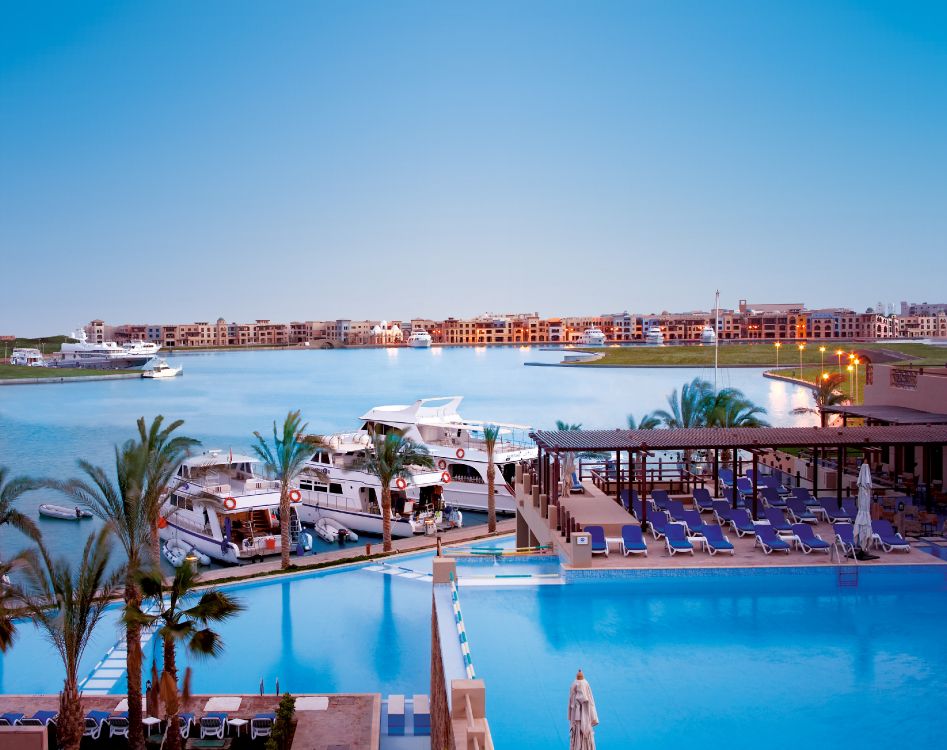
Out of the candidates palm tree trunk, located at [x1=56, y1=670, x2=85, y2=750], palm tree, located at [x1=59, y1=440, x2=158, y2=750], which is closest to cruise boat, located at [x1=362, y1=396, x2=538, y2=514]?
palm tree, located at [x1=59, y1=440, x2=158, y2=750]

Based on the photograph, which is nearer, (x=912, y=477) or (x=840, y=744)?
(x=840, y=744)

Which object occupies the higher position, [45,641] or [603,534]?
[603,534]

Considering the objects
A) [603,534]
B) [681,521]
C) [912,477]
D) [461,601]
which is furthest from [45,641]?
[912,477]

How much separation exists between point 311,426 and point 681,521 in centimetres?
5703

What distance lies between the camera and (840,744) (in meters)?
8.14

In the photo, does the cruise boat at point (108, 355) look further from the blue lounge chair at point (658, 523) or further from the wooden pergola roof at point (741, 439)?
the blue lounge chair at point (658, 523)

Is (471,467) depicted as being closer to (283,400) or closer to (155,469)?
(155,469)

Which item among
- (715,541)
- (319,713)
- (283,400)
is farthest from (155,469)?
(283,400)

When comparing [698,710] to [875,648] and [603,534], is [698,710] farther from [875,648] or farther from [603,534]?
[603,534]

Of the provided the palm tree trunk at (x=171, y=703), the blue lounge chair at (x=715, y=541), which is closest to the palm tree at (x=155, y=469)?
the palm tree trunk at (x=171, y=703)

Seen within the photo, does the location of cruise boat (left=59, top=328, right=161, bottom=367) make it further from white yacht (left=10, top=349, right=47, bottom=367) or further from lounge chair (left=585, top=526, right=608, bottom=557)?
lounge chair (left=585, top=526, right=608, bottom=557)

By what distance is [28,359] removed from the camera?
15438cm

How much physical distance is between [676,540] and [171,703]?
8412mm

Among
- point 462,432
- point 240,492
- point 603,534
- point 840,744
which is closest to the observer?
point 840,744
